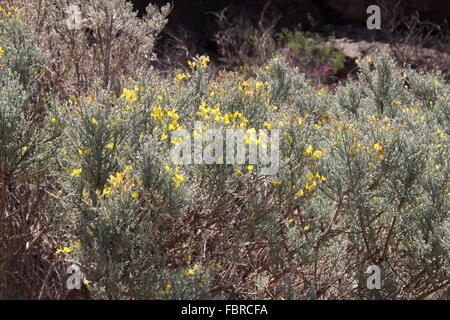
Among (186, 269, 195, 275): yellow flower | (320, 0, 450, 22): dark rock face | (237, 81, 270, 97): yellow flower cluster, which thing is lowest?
(186, 269, 195, 275): yellow flower

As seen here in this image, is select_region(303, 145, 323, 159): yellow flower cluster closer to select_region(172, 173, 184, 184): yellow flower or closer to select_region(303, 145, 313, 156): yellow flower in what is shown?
select_region(303, 145, 313, 156): yellow flower

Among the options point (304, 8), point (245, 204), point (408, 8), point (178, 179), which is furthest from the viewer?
point (304, 8)

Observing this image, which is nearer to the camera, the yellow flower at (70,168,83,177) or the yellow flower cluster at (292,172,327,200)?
the yellow flower at (70,168,83,177)

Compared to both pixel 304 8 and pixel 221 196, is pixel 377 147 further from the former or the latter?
pixel 304 8

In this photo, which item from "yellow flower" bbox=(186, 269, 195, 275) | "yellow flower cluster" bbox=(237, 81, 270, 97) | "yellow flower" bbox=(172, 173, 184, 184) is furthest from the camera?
"yellow flower cluster" bbox=(237, 81, 270, 97)

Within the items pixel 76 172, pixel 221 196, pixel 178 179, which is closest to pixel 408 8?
pixel 221 196

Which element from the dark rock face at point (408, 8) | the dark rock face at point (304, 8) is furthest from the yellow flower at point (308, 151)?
the dark rock face at point (408, 8)

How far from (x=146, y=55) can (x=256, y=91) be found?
213 cm

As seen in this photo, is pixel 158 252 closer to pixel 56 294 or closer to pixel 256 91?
pixel 56 294

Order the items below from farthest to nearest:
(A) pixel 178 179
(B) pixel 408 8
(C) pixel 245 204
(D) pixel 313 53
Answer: (B) pixel 408 8
(D) pixel 313 53
(C) pixel 245 204
(A) pixel 178 179

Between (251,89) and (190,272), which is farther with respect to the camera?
(251,89)

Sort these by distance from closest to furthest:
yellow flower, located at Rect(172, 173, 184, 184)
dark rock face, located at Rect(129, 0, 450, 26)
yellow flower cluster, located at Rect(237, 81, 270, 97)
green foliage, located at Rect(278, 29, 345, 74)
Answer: yellow flower, located at Rect(172, 173, 184, 184), yellow flower cluster, located at Rect(237, 81, 270, 97), green foliage, located at Rect(278, 29, 345, 74), dark rock face, located at Rect(129, 0, 450, 26)

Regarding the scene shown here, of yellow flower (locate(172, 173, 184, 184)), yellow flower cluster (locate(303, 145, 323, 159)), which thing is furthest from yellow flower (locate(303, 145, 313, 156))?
yellow flower (locate(172, 173, 184, 184))
